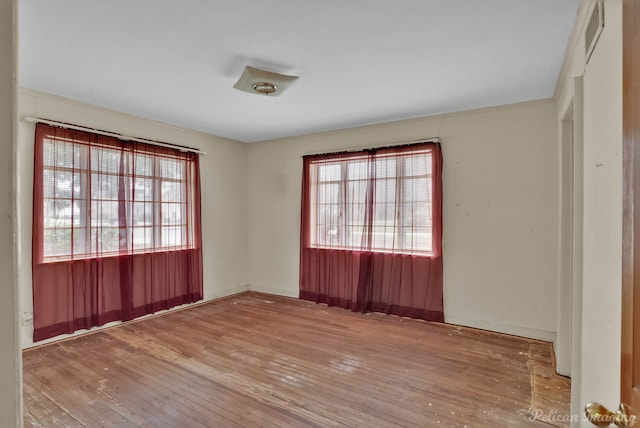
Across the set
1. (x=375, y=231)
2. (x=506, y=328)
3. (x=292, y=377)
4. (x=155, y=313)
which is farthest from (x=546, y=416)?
(x=155, y=313)

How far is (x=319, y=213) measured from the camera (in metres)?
4.93

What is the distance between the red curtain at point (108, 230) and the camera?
10.8 ft

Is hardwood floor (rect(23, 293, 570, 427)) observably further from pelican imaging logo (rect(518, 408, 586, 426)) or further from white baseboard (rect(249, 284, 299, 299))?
white baseboard (rect(249, 284, 299, 299))

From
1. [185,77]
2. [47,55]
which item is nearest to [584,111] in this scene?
[185,77]

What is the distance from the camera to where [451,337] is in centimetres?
354

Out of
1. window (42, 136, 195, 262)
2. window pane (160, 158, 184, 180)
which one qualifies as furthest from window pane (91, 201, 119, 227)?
window pane (160, 158, 184, 180)

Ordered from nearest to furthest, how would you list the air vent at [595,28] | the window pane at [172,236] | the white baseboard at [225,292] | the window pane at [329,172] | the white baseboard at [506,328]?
the air vent at [595,28]
the white baseboard at [506,328]
the window pane at [172,236]
the window pane at [329,172]
the white baseboard at [225,292]

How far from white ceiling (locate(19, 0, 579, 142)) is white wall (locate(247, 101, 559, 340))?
0.35 meters

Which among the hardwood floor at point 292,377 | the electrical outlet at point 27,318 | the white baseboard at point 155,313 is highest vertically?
the electrical outlet at point 27,318

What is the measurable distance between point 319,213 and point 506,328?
9.10 ft

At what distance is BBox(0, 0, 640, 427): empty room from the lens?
1.57 m

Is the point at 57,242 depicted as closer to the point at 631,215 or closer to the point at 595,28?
the point at 631,215

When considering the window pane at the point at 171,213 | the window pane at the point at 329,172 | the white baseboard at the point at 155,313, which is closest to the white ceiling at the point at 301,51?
the window pane at the point at 329,172

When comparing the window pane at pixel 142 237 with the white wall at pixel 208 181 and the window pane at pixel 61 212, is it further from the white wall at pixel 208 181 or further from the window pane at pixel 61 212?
the white wall at pixel 208 181
